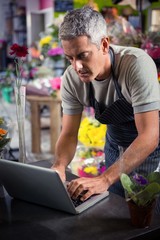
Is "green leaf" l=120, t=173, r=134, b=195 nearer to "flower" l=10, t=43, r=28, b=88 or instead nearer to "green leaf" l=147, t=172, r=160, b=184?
"green leaf" l=147, t=172, r=160, b=184

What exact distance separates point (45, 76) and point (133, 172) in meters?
3.54

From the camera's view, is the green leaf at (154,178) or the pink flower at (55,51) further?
the pink flower at (55,51)

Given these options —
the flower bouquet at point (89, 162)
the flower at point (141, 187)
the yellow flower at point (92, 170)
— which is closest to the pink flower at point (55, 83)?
the flower bouquet at point (89, 162)

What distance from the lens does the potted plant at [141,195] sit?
1.09 metres

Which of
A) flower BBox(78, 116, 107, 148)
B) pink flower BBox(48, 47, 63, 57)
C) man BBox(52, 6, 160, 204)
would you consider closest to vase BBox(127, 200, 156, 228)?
man BBox(52, 6, 160, 204)

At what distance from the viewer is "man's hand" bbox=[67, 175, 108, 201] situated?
1.30 metres

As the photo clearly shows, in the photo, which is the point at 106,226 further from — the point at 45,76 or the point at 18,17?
the point at 18,17

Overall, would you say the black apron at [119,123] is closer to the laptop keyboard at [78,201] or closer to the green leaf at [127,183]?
the laptop keyboard at [78,201]

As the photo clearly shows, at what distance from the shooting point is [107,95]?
1.69m

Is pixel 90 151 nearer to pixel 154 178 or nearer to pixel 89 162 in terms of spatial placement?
pixel 89 162

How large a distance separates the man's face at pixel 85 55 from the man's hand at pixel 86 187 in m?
0.45

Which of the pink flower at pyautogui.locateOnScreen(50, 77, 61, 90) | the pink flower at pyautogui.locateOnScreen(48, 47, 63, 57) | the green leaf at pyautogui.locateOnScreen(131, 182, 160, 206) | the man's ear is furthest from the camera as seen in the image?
the pink flower at pyautogui.locateOnScreen(48, 47, 63, 57)

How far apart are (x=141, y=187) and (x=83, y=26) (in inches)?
26.0

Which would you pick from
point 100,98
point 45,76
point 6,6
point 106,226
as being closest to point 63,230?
point 106,226
